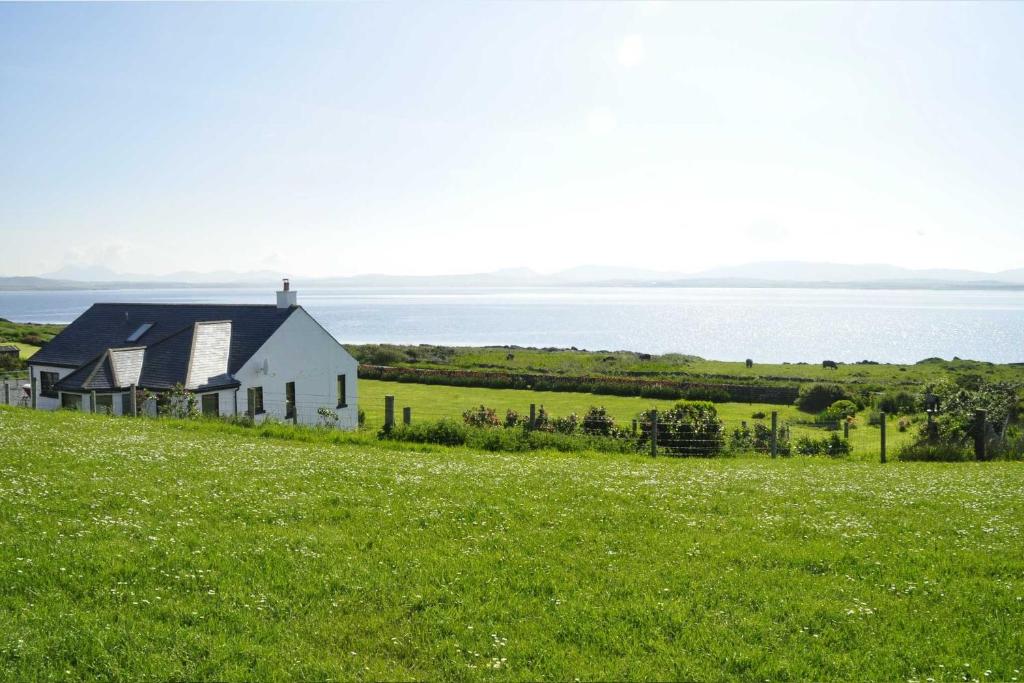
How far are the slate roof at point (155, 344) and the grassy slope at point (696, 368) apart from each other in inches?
1166

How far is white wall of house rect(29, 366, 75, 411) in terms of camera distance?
3403 cm

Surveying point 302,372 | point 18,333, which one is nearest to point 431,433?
point 302,372

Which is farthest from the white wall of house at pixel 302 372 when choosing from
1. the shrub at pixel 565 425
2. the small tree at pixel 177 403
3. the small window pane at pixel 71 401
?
the shrub at pixel 565 425

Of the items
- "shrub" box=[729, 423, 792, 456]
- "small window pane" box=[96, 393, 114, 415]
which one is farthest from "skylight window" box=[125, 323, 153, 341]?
"shrub" box=[729, 423, 792, 456]

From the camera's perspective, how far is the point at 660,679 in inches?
265

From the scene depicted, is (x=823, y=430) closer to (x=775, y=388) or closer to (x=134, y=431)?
(x=775, y=388)

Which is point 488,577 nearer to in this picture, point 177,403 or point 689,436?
point 689,436

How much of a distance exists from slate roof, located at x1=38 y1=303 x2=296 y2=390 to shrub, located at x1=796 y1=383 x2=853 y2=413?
3215cm

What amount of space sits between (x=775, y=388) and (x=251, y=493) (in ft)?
151

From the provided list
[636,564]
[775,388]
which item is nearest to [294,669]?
[636,564]

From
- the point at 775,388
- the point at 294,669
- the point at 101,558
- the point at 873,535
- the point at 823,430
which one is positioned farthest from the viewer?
the point at 775,388

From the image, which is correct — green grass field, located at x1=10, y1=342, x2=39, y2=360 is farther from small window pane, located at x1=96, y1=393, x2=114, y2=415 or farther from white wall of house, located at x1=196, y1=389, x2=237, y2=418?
white wall of house, located at x1=196, y1=389, x2=237, y2=418

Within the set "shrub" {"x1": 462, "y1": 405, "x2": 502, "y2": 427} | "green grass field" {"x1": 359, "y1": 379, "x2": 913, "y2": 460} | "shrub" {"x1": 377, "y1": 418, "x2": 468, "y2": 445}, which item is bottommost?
"green grass field" {"x1": 359, "y1": 379, "x2": 913, "y2": 460}

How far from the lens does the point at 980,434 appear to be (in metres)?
25.4
